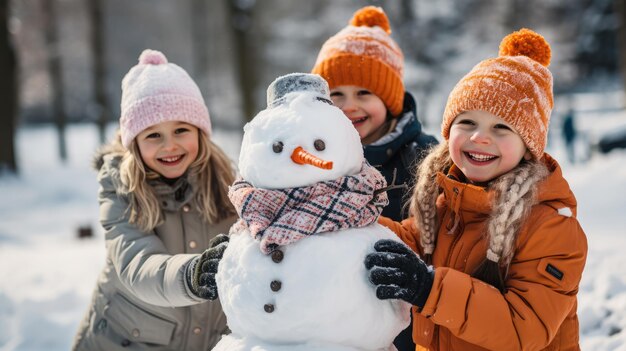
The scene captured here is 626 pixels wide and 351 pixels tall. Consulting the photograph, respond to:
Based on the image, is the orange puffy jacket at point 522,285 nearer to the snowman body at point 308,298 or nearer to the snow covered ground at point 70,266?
the snowman body at point 308,298

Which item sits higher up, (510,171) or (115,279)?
(510,171)

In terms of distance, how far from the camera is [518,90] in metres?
2.19

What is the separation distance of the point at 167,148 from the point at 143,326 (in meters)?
0.88

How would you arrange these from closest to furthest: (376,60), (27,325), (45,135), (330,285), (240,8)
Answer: (330,285) < (376,60) < (27,325) < (240,8) < (45,135)

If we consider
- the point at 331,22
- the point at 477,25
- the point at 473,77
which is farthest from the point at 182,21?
the point at 473,77

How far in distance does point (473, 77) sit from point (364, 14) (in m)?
1.40

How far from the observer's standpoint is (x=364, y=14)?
11.6 feet

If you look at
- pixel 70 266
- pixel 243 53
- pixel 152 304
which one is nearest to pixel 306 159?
pixel 152 304

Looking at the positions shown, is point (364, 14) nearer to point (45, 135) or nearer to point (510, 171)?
point (510, 171)

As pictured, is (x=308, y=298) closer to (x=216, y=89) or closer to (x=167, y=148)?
(x=167, y=148)

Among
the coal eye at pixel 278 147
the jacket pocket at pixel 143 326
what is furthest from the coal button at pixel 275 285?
the jacket pocket at pixel 143 326

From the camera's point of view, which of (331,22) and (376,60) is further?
(331,22)

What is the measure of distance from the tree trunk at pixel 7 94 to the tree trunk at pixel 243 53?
5.69 m

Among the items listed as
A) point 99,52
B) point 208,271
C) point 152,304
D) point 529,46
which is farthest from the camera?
point 99,52
